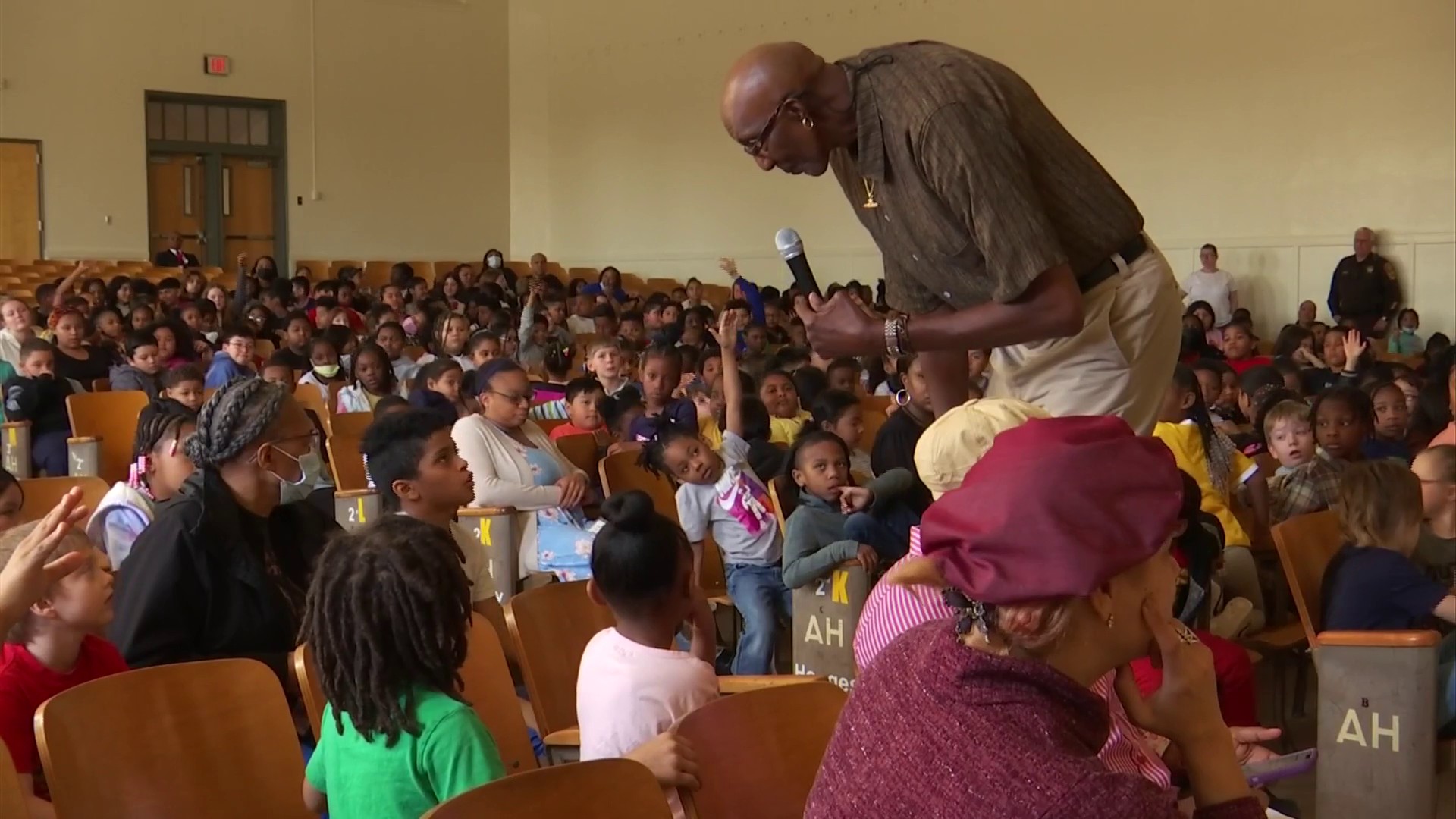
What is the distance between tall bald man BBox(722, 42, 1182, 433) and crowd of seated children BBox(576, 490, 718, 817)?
0.83 m

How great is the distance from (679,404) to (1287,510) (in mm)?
2509

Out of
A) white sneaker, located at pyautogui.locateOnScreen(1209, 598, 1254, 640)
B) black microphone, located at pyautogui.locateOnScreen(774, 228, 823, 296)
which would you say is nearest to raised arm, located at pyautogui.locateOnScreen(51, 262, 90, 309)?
white sneaker, located at pyautogui.locateOnScreen(1209, 598, 1254, 640)

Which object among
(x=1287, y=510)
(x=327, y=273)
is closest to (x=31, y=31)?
(x=327, y=273)

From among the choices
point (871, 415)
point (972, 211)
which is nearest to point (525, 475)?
point (871, 415)

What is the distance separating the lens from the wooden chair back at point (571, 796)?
1805mm

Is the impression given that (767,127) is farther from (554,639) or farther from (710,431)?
(710,431)

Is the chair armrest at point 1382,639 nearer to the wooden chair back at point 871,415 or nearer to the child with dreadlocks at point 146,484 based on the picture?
the wooden chair back at point 871,415

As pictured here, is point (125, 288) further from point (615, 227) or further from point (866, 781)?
point (866, 781)

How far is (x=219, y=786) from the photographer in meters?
2.42

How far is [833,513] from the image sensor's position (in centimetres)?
427

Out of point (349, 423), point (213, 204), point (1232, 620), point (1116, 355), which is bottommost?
point (1232, 620)

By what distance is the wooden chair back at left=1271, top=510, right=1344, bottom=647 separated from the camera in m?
3.78

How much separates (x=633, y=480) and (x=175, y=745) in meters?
2.85

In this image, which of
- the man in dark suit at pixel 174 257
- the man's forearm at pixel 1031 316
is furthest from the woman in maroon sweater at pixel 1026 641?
the man in dark suit at pixel 174 257
